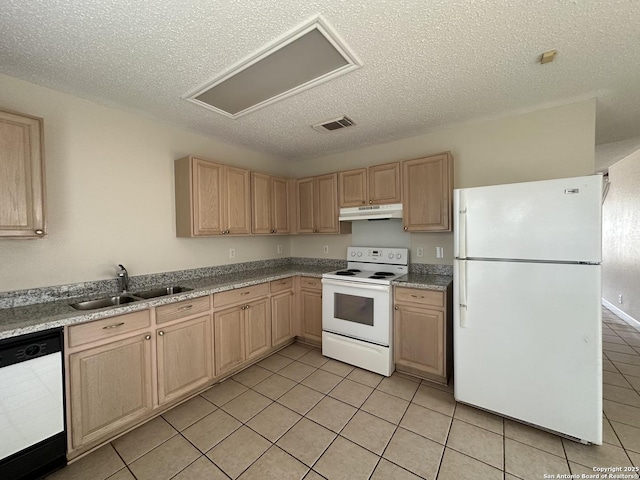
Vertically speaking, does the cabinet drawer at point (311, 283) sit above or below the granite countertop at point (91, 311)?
below

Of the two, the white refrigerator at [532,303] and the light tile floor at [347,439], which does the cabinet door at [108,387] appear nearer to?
the light tile floor at [347,439]

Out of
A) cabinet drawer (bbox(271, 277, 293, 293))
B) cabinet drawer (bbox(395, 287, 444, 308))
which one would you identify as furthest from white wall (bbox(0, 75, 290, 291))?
cabinet drawer (bbox(395, 287, 444, 308))

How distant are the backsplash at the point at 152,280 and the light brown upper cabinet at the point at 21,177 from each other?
21.4 inches

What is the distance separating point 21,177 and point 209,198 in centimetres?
131

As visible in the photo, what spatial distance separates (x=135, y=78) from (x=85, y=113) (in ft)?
2.20

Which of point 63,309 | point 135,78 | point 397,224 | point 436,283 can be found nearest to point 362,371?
point 436,283

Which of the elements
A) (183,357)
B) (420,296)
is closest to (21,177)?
(183,357)

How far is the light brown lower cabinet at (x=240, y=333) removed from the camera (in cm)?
247

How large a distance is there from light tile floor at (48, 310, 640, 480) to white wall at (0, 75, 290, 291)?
4.37 feet

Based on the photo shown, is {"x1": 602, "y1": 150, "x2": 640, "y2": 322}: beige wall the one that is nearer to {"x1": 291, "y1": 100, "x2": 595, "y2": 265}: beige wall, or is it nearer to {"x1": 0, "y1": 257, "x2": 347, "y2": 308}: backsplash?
{"x1": 291, "y1": 100, "x2": 595, "y2": 265}: beige wall

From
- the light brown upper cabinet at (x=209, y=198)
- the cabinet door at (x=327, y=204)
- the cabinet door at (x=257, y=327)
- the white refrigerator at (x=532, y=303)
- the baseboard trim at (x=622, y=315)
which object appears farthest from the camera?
the baseboard trim at (x=622, y=315)

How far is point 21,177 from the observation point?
5.34 feet

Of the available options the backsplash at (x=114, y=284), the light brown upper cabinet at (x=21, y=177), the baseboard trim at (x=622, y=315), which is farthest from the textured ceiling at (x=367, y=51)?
the baseboard trim at (x=622, y=315)

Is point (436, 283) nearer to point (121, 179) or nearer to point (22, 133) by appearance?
point (121, 179)
